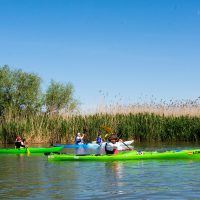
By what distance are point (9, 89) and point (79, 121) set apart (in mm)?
17568

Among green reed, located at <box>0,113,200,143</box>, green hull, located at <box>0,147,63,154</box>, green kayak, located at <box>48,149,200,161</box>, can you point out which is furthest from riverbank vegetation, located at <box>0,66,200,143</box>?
green kayak, located at <box>48,149,200,161</box>

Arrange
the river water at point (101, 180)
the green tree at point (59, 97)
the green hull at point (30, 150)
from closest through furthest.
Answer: the river water at point (101, 180)
the green hull at point (30, 150)
the green tree at point (59, 97)

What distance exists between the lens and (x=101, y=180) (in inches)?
602

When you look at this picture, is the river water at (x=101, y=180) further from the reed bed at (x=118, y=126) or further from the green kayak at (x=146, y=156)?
the reed bed at (x=118, y=126)

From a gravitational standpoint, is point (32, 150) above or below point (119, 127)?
below

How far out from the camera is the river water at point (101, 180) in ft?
41.2

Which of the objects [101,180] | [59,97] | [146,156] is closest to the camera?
[101,180]

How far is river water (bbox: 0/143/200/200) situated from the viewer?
12.6m

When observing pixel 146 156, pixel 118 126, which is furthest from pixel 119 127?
pixel 146 156

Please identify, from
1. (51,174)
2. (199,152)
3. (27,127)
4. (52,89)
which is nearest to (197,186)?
(51,174)

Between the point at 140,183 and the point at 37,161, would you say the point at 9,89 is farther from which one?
the point at 140,183

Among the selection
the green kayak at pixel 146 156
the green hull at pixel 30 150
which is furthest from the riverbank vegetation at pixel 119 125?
the green kayak at pixel 146 156

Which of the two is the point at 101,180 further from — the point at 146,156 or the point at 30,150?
the point at 30,150

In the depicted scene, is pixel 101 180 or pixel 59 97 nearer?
pixel 101 180
